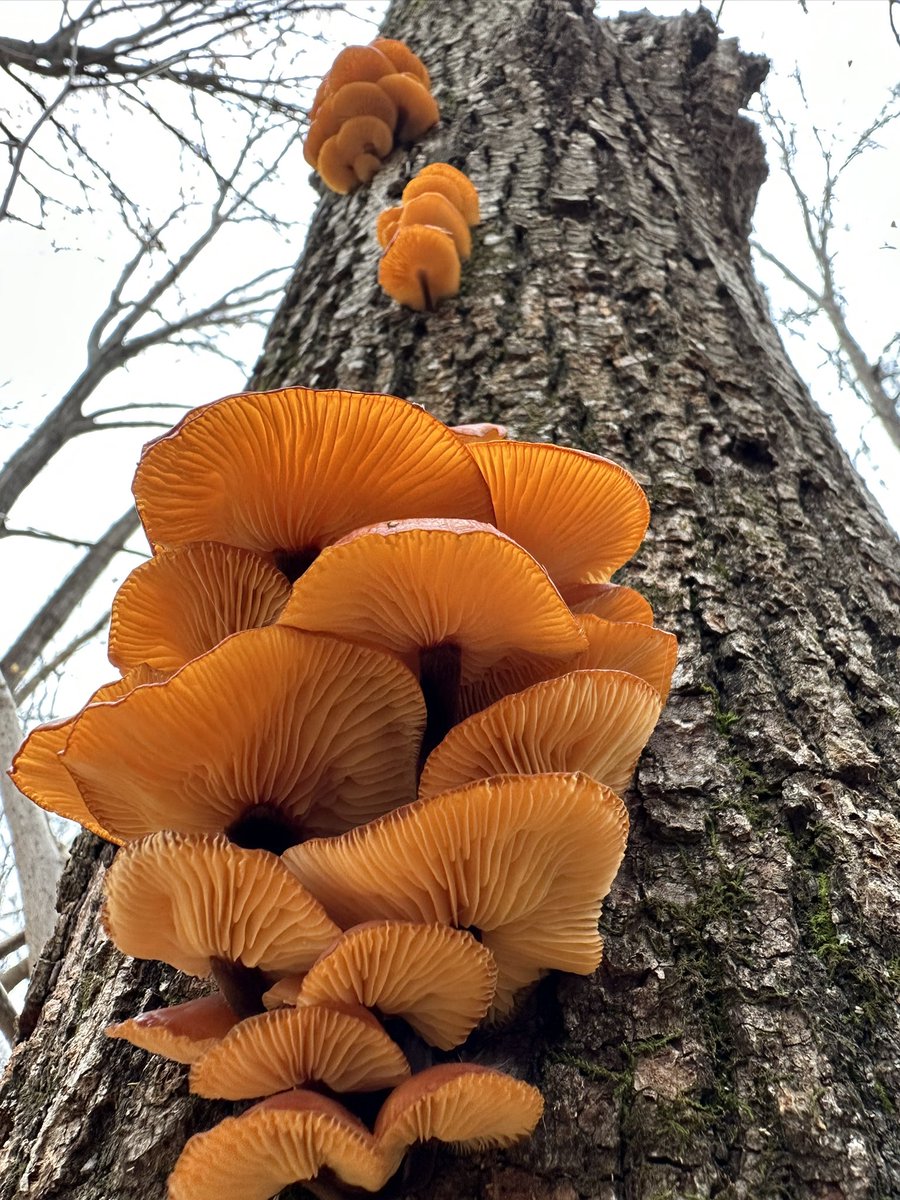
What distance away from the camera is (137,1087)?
1.35 m

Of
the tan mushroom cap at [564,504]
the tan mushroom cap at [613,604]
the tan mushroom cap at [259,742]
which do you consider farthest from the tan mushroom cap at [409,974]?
the tan mushroom cap at [564,504]

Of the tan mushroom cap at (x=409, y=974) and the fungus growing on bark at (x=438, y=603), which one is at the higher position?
the fungus growing on bark at (x=438, y=603)

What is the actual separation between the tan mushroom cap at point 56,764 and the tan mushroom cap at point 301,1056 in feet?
Answer: 1.39

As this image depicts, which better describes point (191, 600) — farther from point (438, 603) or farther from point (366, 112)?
point (366, 112)

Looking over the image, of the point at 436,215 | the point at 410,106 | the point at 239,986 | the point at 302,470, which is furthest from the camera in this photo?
the point at 410,106

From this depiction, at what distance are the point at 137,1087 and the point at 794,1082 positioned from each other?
3.23 feet

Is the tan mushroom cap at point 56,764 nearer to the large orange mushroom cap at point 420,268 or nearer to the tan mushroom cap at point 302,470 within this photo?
the tan mushroom cap at point 302,470

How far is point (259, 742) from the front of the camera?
1222 millimetres

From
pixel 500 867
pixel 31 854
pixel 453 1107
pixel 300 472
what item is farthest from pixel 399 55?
pixel 31 854

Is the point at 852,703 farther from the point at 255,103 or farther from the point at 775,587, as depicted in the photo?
the point at 255,103

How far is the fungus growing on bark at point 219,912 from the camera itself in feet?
3.33

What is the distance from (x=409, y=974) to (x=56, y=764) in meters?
0.68

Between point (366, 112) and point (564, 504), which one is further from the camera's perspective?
point (366, 112)

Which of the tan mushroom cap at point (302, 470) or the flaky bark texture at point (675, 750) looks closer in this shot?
the flaky bark texture at point (675, 750)
